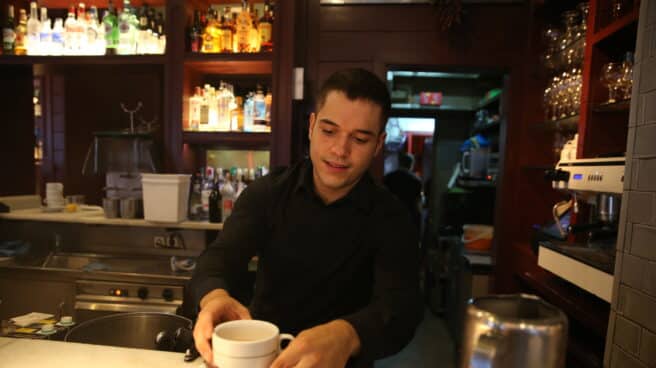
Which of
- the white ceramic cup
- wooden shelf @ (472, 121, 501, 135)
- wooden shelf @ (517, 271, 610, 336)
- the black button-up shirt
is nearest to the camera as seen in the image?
the white ceramic cup

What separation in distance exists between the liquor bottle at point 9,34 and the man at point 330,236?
283cm

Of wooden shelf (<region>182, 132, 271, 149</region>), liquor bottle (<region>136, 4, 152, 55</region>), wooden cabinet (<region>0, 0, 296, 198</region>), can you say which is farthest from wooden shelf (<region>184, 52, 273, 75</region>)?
wooden shelf (<region>182, 132, 271, 149</region>)

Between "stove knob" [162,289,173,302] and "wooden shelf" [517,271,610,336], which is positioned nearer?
"wooden shelf" [517,271,610,336]

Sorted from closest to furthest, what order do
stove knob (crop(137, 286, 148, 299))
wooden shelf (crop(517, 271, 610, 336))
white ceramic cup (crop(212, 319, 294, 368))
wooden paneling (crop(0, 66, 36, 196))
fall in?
white ceramic cup (crop(212, 319, 294, 368)) → wooden shelf (crop(517, 271, 610, 336)) → stove knob (crop(137, 286, 148, 299)) → wooden paneling (crop(0, 66, 36, 196))

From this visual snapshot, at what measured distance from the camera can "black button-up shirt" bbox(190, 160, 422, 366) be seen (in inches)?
46.3

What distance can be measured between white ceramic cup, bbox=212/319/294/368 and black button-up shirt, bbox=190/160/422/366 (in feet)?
1.62

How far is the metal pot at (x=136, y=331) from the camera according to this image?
1.07 metres

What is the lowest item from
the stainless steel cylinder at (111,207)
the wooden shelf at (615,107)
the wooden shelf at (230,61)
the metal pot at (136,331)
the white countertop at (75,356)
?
the metal pot at (136,331)

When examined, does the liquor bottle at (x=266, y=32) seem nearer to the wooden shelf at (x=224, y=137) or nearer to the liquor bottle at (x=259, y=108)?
the liquor bottle at (x=259, y=108)

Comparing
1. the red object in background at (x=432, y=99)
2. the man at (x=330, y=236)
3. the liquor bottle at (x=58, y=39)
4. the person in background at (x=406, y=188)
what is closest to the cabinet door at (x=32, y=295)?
the liquor bottle at (x=58, y=39)

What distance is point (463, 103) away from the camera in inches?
195

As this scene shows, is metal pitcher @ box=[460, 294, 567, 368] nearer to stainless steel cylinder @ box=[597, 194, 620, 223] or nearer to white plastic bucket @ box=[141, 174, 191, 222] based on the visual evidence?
stainless steel cylinder @ box=[597, 194, 620, 223]

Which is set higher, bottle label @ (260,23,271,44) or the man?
bottle label @ (260,23,271,44)

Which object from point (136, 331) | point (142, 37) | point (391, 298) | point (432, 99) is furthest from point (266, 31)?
point (432, 99)
